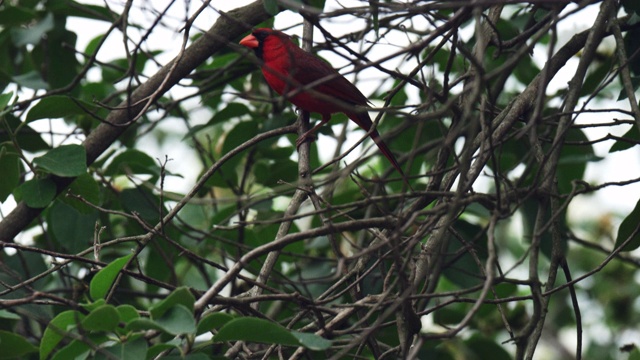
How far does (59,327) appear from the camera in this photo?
2148 millimetres

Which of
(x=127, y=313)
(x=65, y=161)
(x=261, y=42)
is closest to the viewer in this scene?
(x=127, y=313)

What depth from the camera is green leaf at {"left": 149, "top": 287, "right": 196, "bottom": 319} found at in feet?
6.63

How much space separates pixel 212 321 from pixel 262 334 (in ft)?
0.40

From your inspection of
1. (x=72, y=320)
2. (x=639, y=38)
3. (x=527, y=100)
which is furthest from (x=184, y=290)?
(x=639, y=38)

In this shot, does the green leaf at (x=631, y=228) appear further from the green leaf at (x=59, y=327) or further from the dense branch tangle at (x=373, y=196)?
the green leaf at (x=59, y=327)

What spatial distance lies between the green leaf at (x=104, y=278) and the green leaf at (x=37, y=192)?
108 cm

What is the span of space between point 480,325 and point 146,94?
211 centimetres

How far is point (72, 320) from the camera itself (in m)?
2.15

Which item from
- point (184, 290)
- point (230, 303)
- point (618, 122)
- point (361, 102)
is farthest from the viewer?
point (361, 102)

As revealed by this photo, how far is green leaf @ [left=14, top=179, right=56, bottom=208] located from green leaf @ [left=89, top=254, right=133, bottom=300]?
1081mm

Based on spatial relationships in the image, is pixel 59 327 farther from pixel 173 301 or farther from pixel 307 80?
pixel 307 80

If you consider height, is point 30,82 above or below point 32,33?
below

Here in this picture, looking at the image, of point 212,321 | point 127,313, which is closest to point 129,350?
point 127,313

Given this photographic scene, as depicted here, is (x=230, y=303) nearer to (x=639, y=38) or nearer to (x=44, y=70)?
(x=639, y=38)
